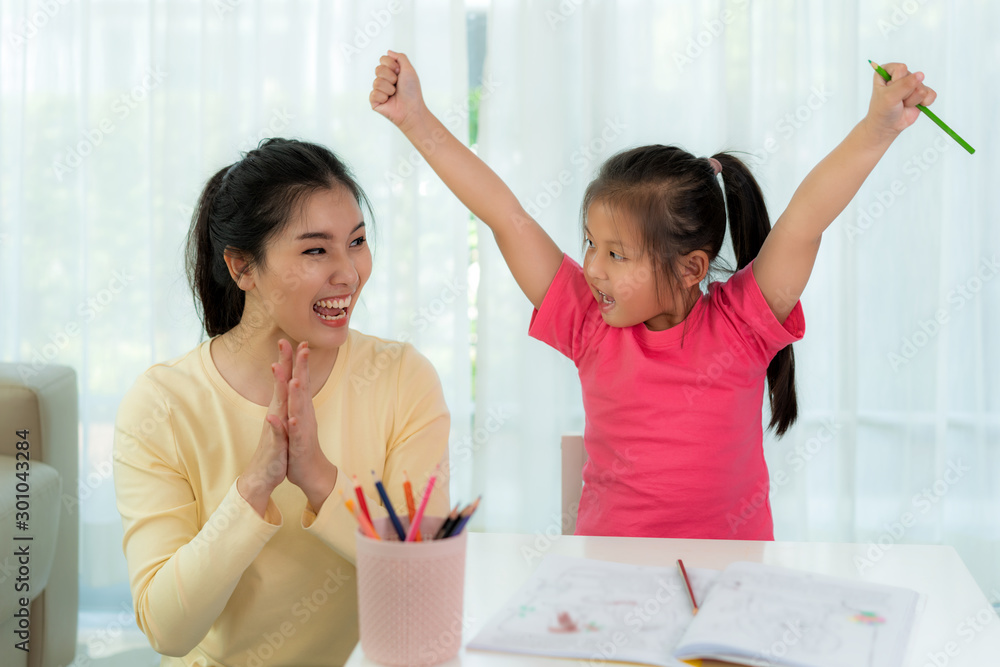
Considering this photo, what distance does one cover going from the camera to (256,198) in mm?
1229

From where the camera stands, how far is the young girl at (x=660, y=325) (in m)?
1.26

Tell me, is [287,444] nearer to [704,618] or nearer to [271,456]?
[271,456]

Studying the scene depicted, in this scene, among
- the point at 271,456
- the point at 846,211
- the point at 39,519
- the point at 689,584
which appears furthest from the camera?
the point at 846,211

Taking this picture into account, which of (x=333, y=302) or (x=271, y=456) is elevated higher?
(x=333, y=302)

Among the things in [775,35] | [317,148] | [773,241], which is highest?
[775,35]

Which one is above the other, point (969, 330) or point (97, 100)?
point (97, 100)

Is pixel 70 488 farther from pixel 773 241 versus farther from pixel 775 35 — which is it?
pixel 775 35

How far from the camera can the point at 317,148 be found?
4.26 ft

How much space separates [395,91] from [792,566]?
0.83m

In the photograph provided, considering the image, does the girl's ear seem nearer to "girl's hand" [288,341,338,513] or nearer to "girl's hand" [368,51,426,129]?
"girl's hand" [368,51,426,129]

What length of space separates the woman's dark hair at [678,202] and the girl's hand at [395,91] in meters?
0.31

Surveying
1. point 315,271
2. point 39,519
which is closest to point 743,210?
point 315,271

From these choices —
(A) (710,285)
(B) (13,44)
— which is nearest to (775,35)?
(A) (710,285)

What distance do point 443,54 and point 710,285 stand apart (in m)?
1.36
